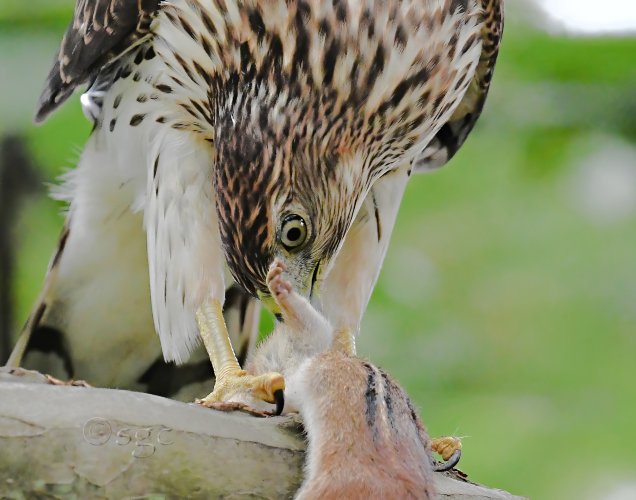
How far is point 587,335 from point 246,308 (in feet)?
3.18

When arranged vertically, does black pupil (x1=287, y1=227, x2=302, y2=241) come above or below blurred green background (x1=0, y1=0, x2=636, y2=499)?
below

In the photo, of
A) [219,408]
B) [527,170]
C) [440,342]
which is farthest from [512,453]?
[219,408]

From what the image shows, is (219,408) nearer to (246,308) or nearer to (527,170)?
(246,308)

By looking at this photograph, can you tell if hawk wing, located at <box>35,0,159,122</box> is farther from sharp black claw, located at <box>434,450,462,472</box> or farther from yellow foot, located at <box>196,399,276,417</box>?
sharp black claw, located at <box>434,450,462,472</box>

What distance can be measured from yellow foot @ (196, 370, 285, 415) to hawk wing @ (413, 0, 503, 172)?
2.82 feet

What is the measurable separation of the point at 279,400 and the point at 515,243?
4.63 feet

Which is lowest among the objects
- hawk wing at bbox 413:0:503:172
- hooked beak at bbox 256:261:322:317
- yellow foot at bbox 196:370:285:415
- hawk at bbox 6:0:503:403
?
yellow foot at bbox 196:370:285:415

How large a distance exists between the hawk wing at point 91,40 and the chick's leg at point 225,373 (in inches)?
26.4

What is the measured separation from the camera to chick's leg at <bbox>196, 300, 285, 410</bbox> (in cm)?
243

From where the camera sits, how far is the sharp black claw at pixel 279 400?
219cm

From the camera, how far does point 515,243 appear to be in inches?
137

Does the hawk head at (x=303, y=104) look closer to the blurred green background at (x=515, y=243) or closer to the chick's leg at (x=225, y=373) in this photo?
the chick's leg at (x=225, y=373)

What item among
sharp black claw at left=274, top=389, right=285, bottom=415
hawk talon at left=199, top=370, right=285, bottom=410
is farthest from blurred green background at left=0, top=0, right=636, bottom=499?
sharp black claw at left=274, top=389, right=285, bottom=415

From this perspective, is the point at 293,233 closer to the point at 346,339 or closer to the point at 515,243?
the point at 346,339
